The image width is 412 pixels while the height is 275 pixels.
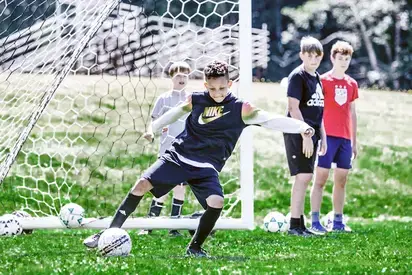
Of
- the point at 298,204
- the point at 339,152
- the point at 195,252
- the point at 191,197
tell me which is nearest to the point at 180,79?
the point at 298,204

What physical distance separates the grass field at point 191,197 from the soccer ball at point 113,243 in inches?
3.7

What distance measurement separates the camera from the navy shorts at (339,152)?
970 centimetres

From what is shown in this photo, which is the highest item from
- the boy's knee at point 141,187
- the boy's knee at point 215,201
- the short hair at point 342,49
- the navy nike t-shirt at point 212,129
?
the short hair at point 342,49

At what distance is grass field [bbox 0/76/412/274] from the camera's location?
6527 mm

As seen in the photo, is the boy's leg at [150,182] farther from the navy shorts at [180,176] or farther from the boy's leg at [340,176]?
the boy's leg at [340,176]

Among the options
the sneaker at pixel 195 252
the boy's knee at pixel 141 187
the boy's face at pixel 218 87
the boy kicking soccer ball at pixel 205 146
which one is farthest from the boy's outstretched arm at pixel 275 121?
the sneaker at pixel 195 252

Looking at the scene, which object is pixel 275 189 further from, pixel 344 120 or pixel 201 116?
pixel 201 116

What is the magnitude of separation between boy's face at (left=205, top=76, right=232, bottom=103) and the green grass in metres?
1.17

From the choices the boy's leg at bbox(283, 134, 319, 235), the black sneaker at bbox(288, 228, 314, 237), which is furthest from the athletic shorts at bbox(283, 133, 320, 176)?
the black sneaker at bbox(288, 228, 314, 237)

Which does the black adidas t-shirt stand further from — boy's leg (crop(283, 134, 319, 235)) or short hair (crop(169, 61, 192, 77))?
short hair (crop(169, 61, 192, 77))

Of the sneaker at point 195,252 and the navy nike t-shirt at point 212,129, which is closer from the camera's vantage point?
the sneaker at point 195,252

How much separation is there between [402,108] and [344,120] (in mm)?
13124

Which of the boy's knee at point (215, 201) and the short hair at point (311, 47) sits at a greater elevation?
the short hair at point (311, 47)

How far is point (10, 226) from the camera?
871 centimetres
